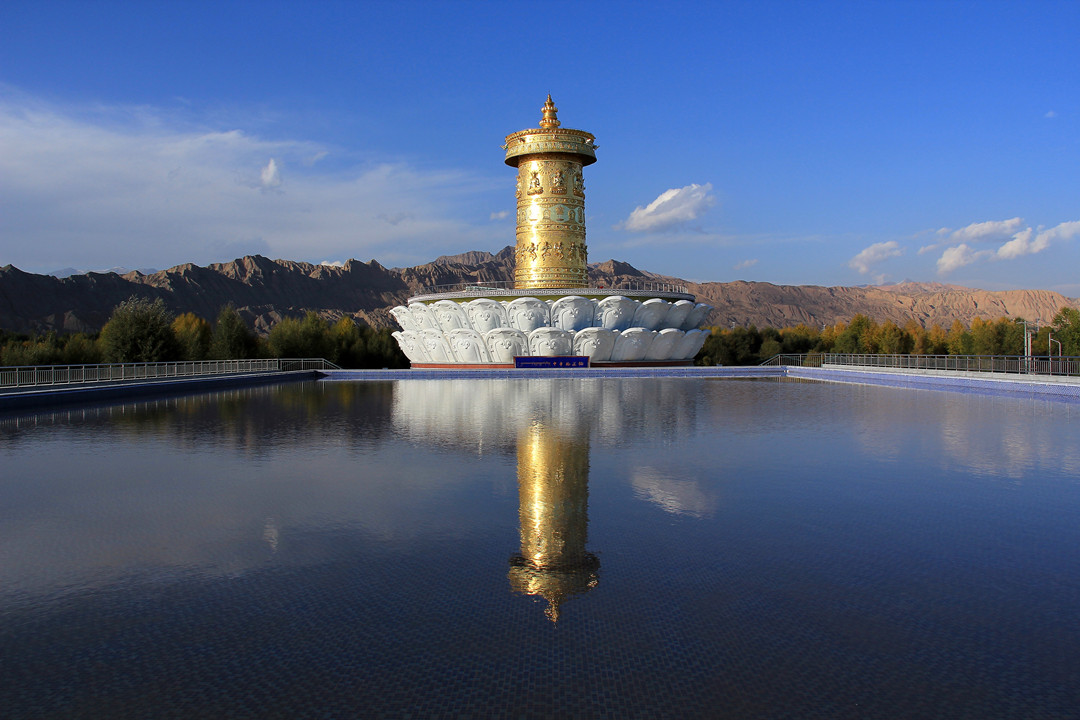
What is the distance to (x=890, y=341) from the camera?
2167 inches

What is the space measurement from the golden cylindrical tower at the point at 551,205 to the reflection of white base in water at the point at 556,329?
288 cm

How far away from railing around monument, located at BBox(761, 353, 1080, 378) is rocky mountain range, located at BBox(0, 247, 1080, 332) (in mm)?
34020

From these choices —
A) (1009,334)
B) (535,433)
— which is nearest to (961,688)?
(535,433)

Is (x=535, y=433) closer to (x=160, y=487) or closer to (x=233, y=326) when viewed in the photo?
(x=160, y=487)

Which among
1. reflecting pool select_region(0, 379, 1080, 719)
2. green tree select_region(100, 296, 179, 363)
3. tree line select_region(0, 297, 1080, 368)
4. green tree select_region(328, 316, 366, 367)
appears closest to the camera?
reflecting pool select_region(0, 379, 1080, 719)

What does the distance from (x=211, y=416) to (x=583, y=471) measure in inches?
327

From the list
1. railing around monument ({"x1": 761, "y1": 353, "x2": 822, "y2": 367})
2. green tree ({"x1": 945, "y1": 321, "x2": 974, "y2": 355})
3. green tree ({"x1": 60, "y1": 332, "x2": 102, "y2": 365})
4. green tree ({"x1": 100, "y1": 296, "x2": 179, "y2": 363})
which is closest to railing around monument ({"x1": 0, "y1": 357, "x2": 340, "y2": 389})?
green tree ({"x1": 100, "y1": 296, "x2": 179, "y2": 363})

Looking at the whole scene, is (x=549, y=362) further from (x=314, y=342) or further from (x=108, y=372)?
(x=314, y=342)

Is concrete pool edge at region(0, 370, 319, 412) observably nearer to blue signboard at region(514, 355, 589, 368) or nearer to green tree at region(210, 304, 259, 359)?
blue signboard at region(514, 355, 589, 368)

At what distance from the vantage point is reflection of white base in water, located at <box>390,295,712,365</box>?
26.9 m

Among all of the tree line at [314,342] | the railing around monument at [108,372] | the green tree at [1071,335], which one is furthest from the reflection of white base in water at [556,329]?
the green tree at [1071,335]

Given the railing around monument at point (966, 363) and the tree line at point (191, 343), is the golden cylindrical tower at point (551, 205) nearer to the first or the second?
the railing around monument at point (966, 363)

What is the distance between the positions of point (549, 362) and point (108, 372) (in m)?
14.0

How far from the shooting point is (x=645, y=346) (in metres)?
27.9
